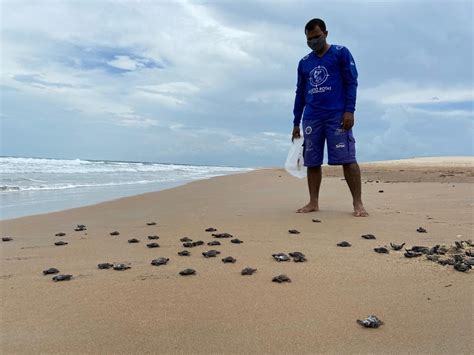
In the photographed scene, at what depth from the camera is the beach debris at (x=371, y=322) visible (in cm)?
229

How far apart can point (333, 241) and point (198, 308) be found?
7.20 ft

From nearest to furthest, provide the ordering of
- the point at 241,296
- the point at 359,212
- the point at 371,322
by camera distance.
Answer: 1. the point at 371,322
2. the point at 241,296
3. the point at 359,212

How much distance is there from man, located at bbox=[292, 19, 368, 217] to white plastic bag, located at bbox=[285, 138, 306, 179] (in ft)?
1.63

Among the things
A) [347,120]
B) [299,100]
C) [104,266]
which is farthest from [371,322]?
[299,100]

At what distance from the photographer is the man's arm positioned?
6.83m

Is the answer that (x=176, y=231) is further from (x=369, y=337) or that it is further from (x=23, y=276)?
(x=369, y=337)

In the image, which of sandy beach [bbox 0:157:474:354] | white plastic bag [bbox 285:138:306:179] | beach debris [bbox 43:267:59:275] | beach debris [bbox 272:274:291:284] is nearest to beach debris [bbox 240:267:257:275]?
sandy beach [bbox 0:157:474:354]

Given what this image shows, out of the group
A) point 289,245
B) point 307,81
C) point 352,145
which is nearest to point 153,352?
point 289,245

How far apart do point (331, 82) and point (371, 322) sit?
14.9ft

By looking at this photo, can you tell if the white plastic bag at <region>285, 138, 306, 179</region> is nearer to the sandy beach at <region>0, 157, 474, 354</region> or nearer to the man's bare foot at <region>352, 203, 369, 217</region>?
the man's bare foot at <region>352, 203, 369, 217</region>

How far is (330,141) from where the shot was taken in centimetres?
623

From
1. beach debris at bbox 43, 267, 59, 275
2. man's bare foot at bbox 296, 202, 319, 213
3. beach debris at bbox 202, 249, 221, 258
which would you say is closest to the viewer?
beach debris at bbox 43, 267, 59, 275

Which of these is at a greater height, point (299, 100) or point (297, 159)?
point (299, 100)

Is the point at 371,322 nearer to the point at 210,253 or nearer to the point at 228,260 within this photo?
the point at 228,260
